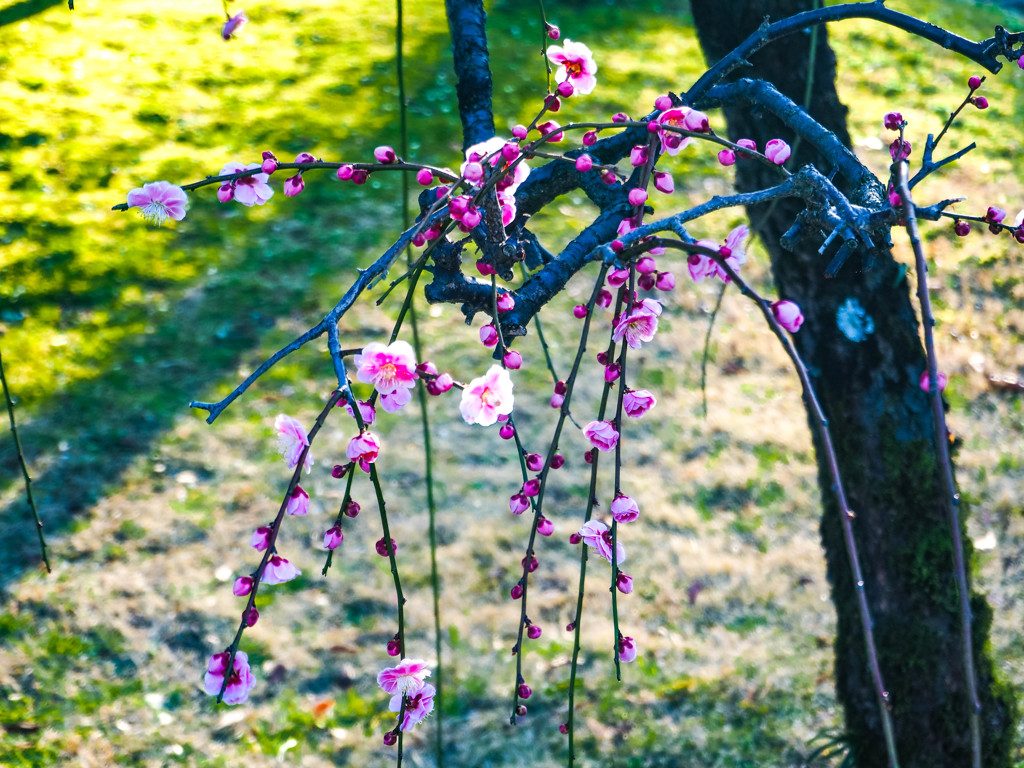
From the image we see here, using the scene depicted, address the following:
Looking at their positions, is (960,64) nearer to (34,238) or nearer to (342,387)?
(34,238)

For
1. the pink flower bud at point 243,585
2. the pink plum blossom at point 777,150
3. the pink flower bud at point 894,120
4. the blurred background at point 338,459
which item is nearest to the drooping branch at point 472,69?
the pink plum blossom at point 777,150

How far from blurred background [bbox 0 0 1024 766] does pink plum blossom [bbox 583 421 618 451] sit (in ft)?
5.53

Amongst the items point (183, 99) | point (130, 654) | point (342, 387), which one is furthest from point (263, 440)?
point (183, 99)

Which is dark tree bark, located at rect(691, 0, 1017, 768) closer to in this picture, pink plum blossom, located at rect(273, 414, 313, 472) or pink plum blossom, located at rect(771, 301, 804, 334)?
pink plum blossom, located at rect(771, 301, 804, 334)

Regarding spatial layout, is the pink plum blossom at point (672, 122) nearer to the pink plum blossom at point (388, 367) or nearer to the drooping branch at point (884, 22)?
the drooping branch at point (884, 22)

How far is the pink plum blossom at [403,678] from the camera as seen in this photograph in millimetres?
1000

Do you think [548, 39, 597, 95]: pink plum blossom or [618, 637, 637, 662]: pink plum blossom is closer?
[618, 637, 637, 662]: pink plum blossom

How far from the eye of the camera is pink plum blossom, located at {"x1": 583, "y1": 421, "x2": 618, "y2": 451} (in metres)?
1.00

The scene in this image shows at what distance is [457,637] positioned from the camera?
275 centimetres

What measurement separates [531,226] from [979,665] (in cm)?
335

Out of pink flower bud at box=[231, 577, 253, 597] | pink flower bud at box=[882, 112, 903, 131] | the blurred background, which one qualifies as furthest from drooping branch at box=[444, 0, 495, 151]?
the blurred background

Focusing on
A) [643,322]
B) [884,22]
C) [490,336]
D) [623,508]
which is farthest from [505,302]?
[884,22]

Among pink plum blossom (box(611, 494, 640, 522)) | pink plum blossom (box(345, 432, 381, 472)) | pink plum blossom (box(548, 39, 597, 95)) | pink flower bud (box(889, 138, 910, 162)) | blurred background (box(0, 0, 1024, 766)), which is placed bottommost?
blurred background (box(0, 0, 1024, 766))

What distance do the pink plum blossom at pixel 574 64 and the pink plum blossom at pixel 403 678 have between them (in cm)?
79
